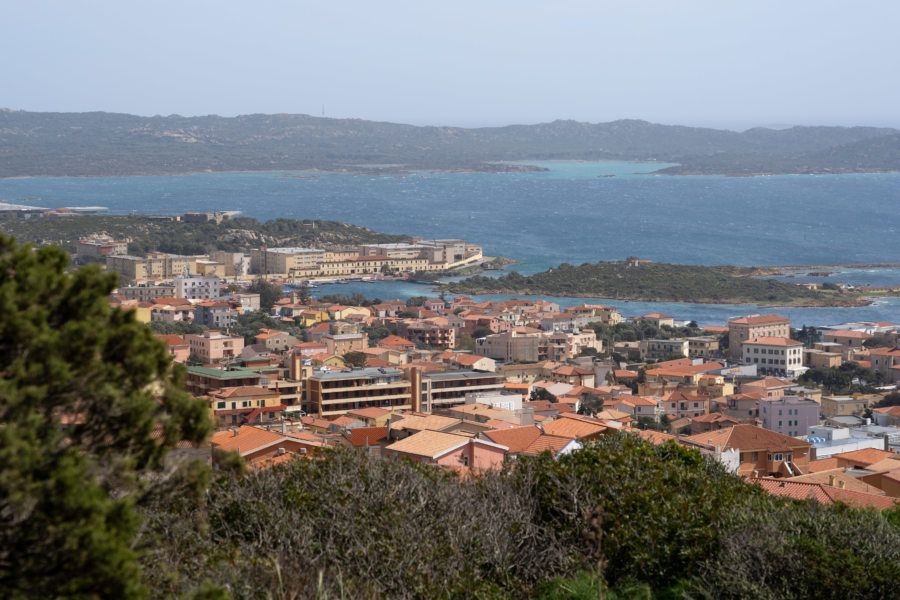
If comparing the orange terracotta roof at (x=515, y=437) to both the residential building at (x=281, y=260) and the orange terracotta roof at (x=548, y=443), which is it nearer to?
the orange terracotta roof at (x=548, y=443)

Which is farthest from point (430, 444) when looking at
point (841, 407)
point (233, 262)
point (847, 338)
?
point (233, 262)

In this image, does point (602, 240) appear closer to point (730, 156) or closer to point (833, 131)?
point (730, 156)

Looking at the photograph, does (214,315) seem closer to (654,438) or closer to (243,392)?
(243,392)

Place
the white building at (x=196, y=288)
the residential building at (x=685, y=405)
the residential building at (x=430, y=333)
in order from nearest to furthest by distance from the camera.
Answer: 1. the residential building at (x=685, y=405)
2. the residential building at (x=430, y=333)
3. the white building at (x=196, y=288)

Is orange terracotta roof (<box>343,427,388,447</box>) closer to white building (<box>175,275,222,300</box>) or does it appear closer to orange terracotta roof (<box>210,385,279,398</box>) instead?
orange terracotta roof (<box>210,385,279,398</box>)

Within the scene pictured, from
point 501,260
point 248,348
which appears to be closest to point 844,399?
point 248,348

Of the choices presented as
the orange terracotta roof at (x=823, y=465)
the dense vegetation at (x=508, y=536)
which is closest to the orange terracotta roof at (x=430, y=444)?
the dense vegetation at (x=508, y=536)
